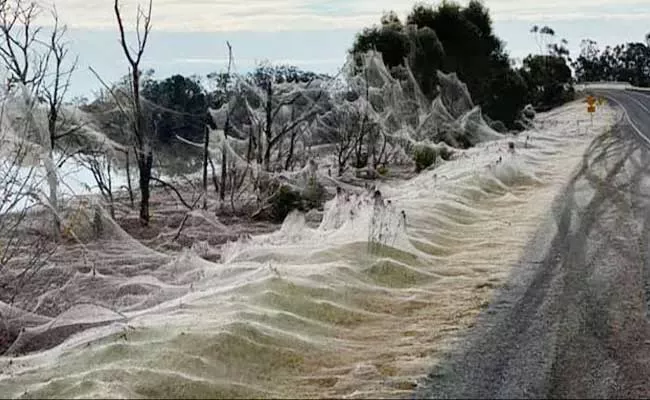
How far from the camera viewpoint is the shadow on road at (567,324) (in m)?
7.70

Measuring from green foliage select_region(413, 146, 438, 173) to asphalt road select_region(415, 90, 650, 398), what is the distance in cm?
1057

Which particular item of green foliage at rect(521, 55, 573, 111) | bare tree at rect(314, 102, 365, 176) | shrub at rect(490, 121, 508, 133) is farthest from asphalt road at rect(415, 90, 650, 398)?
green foliage at rect(521, 55, 573, 111)

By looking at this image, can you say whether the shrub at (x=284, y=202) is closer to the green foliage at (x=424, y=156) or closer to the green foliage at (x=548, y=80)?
the green foliage at (x=424, y=156)

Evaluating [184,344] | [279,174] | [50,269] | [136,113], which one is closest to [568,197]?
[279,174]

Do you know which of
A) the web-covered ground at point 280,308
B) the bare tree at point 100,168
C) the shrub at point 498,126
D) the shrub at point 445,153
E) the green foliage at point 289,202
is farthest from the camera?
the shrub at point 498,126

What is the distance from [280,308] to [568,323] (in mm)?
2647

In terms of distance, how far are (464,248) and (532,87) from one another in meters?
49.2

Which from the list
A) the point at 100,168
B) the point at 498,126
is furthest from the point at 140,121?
the point at 498,126

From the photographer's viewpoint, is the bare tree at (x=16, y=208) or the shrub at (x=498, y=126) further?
the shrub at (x=498, y=126)

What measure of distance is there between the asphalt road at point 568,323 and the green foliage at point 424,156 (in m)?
10.6

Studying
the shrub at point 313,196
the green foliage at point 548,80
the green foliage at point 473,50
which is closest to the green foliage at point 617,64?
the green foliage at point 548,80

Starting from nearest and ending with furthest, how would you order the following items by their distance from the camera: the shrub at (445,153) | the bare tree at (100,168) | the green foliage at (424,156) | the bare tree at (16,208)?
the bare tree at (16,208) < the bare tree at (100,168) < the green foliage at (424,156) < the shrub at (445,153)

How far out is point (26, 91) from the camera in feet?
51.1

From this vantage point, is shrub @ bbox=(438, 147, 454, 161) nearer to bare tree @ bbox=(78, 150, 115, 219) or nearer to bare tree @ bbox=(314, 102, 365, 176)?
bare tree @ bbox=(314, 102, 365, 176)
